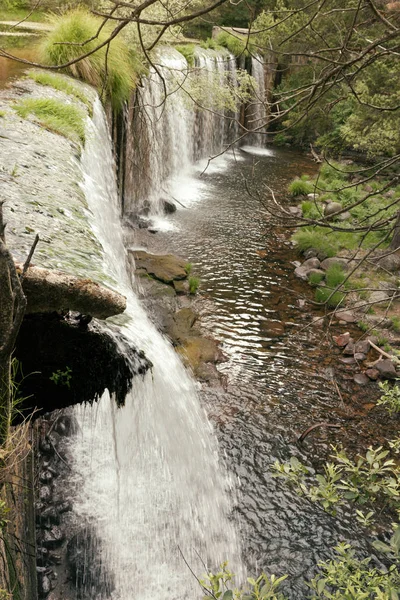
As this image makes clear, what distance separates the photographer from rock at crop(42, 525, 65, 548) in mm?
4078

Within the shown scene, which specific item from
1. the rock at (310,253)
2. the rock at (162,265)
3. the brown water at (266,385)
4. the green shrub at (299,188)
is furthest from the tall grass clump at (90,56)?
the green shrub at (299,188)

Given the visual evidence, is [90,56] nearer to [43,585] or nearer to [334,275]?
[334,275]

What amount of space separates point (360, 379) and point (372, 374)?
21cm

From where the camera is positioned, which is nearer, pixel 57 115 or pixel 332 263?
pixel 57 115

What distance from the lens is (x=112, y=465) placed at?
478 cm

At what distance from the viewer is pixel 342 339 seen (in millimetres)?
7766

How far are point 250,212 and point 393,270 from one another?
4059mm

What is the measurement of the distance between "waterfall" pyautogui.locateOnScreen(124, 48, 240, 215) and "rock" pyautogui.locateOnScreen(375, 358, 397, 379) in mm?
4496

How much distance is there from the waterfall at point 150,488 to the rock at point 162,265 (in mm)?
3357

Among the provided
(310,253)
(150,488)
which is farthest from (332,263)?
(150,488)

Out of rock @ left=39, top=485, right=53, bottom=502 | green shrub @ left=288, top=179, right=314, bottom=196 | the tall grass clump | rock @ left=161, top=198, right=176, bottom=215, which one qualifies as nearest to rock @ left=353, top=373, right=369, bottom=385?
rock @ left=39, top=485, right=53, bottom=502

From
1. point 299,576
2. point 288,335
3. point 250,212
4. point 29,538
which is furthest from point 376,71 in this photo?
point 29,538

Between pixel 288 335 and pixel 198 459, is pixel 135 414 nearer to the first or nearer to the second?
pixel 198 459

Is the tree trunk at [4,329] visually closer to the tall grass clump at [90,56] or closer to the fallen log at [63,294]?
the fallen log at [63,294]
